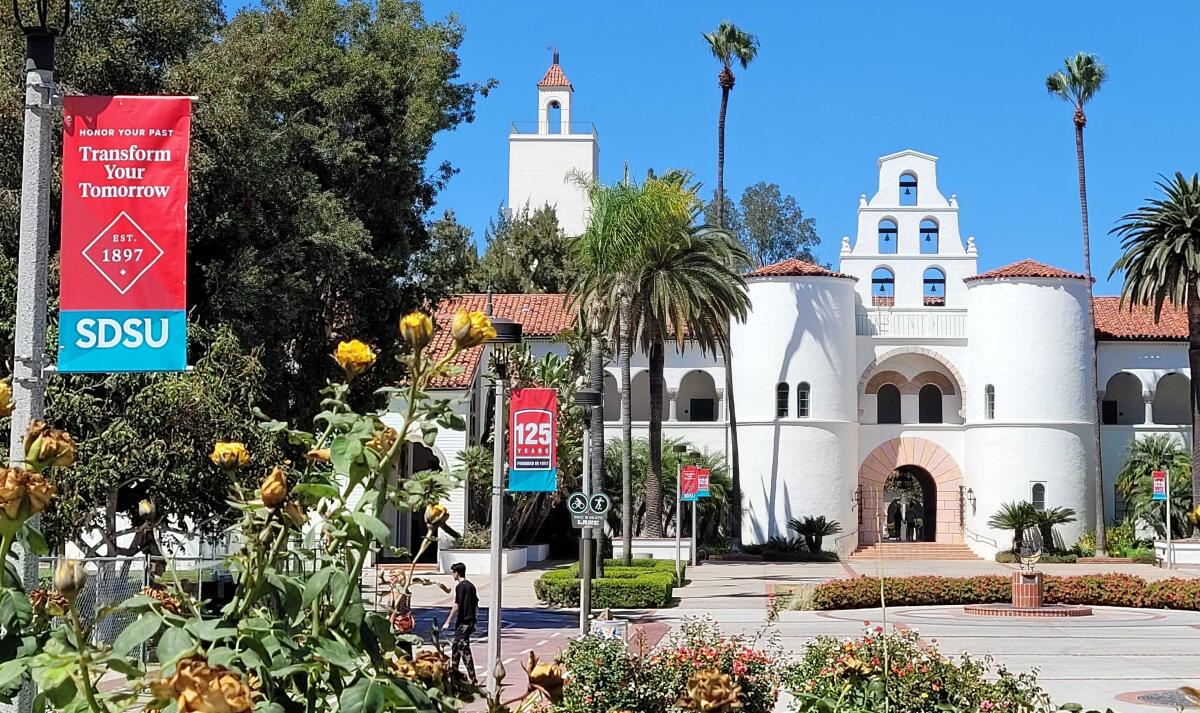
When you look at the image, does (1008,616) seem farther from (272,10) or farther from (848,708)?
(848,708)

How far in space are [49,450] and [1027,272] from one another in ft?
161

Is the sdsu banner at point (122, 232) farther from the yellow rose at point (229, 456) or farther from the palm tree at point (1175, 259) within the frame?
the palm tree at point (1175, 259)

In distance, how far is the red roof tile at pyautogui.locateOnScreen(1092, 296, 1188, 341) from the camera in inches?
2012

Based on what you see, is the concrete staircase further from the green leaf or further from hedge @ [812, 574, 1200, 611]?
the green leaf

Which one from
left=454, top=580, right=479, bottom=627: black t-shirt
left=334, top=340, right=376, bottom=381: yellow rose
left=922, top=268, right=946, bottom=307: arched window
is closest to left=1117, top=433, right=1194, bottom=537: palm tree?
left=922, top=268, right=946, bottom=307: arched window

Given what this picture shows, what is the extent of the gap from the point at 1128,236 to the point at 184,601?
156 ft

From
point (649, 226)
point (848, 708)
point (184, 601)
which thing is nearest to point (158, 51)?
point (649, 226)

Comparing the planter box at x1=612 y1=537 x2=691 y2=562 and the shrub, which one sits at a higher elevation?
the shrub

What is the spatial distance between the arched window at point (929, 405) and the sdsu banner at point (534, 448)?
36.9 metres

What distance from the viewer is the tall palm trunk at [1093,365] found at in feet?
155

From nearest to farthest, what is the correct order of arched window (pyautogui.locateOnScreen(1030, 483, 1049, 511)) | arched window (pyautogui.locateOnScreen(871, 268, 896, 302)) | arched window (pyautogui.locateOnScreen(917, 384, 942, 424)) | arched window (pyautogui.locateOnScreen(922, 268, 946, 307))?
arched window (pyautogui.locateOnScreen(1030, 483, 1049, 511)), arched window (pyautogui.locateOnScreen(917, 384, 942, 424)), arched window (pyautogui.locateOnScreen(922, 268, 946, 307)), arched window (pyautogui.locateOnScreen(871, 268, 896, 302))

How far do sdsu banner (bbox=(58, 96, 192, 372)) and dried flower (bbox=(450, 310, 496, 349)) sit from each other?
4.20m

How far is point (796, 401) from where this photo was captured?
1938 inches

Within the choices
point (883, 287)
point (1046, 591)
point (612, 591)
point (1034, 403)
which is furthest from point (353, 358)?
point (883, 287)
